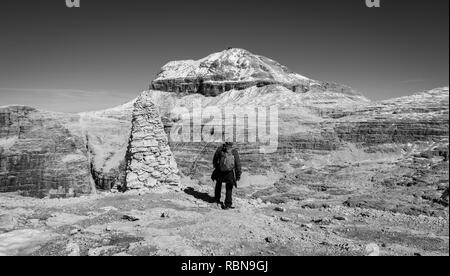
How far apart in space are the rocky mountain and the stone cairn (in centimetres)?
4

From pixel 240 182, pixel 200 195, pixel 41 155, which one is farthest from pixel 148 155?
pixel 41 155

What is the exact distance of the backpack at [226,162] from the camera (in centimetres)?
1079

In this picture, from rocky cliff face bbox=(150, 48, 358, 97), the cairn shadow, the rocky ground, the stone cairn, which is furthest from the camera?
rocky cliff face bbox=(150, 48, 358, 97)

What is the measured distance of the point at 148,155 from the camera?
13.3m

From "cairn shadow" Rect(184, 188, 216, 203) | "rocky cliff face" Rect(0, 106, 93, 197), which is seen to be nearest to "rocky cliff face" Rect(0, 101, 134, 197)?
"rocky cliff face" Rect(0, 106, 93, 197)

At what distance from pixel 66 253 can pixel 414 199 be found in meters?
16.7

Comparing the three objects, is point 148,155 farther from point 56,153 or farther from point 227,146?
point 56,153

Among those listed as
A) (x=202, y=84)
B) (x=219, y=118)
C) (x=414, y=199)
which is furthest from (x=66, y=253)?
(x=202, y=84)

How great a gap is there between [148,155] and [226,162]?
378 centimetres

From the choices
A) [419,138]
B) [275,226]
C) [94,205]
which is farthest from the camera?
[419,138]

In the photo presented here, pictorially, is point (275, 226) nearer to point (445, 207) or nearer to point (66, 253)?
point (66, 253)

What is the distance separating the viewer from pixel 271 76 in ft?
412

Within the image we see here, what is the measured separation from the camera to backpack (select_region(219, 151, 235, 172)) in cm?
1079

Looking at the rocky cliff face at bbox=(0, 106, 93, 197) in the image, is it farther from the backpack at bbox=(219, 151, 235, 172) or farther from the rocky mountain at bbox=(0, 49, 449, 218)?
the backpack at bbox=(219, 151, 235, 172)
